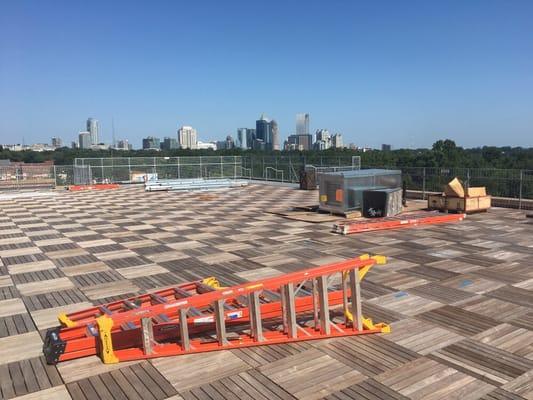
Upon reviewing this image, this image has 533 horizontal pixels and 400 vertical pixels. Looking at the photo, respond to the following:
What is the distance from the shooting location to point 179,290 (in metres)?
7.38

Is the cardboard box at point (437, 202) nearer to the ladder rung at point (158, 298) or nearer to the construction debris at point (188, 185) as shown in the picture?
the ladder rung at point (158, 298)

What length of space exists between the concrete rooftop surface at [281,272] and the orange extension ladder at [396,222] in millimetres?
570

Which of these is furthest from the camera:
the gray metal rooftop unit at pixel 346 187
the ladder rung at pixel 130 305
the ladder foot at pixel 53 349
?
the gray metal rooftop unit at pixel 346 187

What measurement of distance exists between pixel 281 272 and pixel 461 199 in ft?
34.1

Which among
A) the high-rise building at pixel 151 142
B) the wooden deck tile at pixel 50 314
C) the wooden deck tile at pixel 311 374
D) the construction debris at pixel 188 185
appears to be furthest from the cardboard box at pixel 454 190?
the high-rise building at pixel 151 142

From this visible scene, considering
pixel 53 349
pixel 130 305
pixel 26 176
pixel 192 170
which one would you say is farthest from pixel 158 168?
pixel 53 349

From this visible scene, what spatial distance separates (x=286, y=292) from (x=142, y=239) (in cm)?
833

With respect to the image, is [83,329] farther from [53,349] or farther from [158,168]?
[158,168]

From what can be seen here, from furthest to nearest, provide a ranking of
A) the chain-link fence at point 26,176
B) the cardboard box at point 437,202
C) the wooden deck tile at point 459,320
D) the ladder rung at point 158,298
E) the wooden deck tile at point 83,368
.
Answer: the chain-link fence at point 26,176, the cardboard box at point 437,202, the ladder rung at point 158,298, the wooden deck tile at point 459,320, the wooden deck tile at point 83,368

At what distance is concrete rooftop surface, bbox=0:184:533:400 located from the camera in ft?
16.1

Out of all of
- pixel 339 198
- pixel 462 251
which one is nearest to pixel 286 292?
pixel 462 251

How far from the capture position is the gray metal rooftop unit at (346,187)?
16.7 m

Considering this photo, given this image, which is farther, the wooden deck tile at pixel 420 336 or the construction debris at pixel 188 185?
the construction debris at pixel 188 185

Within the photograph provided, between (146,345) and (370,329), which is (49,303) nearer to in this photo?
(146,345)
